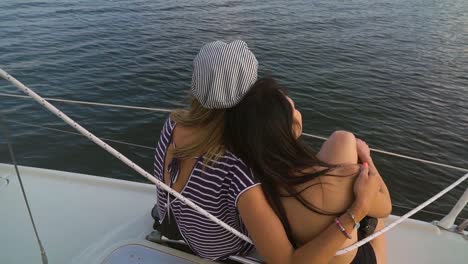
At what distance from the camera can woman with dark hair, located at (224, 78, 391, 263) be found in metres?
1.14

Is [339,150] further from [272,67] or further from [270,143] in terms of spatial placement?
[272,67]

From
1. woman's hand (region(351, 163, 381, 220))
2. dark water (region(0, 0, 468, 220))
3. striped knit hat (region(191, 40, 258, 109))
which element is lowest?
dark water (region(0, 0, 468, 220))

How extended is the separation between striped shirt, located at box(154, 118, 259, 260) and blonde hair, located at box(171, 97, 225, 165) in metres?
0.03

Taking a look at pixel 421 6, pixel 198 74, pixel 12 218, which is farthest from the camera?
pixel 421 6

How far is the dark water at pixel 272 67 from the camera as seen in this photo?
550cm

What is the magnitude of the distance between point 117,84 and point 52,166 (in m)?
2.95

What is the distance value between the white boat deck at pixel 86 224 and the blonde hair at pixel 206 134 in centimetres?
59

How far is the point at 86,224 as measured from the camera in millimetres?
2184

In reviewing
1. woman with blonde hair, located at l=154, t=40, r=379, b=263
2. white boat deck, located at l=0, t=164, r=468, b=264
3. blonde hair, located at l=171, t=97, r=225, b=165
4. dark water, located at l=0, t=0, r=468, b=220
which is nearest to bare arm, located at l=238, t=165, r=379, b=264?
woman with blonde hair, located at l=154, t=40, r=379, b=263

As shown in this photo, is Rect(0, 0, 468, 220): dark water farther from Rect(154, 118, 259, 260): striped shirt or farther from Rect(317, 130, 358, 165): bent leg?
Rect(317, 130, 358, 165): bent leg

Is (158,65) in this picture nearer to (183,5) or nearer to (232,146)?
(183,5)

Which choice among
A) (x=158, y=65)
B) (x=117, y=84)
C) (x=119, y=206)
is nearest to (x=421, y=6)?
(x=158, y=65)

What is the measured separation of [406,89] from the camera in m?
7.74

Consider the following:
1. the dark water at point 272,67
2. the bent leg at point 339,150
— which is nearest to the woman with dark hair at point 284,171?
the bent leg at point 339,150
